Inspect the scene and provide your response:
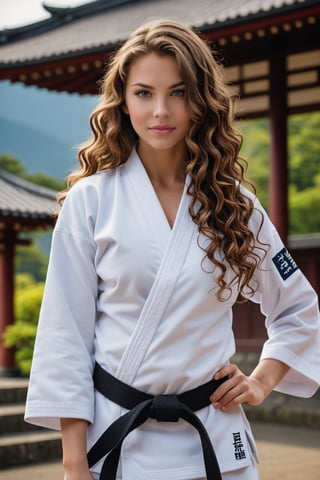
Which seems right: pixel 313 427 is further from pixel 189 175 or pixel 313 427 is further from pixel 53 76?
pixel 189 175

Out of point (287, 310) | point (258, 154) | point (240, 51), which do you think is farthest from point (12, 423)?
point (258, 154)

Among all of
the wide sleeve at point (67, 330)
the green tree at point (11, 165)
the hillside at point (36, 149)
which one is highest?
the wide sleeve at point (67, 330)

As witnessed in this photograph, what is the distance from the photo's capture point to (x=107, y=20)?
457 inches

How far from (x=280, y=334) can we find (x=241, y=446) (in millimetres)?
298

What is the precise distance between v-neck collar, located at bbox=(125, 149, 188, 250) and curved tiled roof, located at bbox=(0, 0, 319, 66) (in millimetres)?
5477

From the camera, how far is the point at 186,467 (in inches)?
64.9

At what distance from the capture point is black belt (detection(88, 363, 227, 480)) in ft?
5.33

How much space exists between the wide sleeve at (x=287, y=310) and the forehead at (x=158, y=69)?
0.35 metres

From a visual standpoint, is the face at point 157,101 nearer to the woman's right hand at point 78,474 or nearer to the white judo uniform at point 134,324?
the white judo uniform at point 134,324

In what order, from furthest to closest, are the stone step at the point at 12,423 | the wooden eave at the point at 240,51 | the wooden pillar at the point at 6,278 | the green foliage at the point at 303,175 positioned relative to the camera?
the green foliage at the point at 303,175, the wooden pillar at the point at 6,278, the wooden eave at the point at 240,51, the stone step at the point at 12,423

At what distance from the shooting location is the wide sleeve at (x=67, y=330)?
167 cm

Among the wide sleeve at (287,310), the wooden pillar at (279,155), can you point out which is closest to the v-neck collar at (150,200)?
the wide sleeve at (287,310)

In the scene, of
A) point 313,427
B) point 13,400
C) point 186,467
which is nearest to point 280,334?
point 186,467

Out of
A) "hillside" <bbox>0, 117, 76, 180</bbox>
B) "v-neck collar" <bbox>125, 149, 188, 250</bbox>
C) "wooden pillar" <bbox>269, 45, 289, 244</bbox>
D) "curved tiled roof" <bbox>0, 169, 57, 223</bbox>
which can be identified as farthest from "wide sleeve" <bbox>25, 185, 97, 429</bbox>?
"hillside" <bbox>0, 117, 76, 180</bbox>
